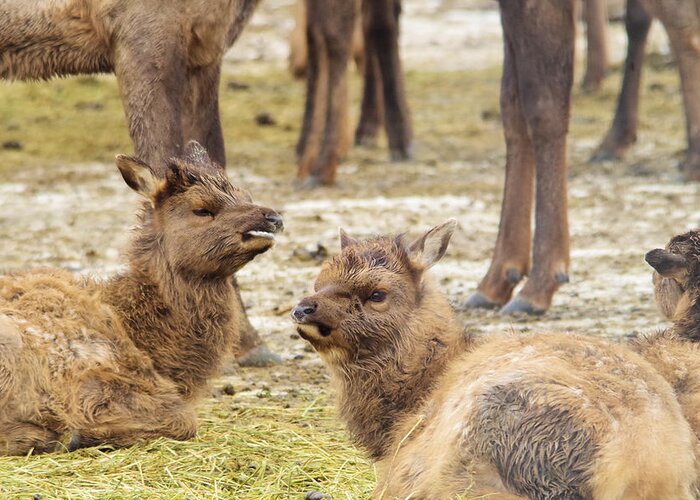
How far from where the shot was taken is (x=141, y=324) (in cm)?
589

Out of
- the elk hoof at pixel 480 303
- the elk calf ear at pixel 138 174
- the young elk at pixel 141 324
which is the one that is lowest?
the elk hoof at pixel 480 303

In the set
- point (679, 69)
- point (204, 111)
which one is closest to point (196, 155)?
point (204, 111)

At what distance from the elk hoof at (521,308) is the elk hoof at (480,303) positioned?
24 cm

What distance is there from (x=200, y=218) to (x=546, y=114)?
2798 mm

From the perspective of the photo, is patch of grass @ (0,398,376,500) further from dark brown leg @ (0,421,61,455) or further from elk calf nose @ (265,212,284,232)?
elk calf nose @ (265,212,284,232)

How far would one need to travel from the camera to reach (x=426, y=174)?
42.0ft

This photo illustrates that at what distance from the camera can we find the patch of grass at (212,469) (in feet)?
16.5

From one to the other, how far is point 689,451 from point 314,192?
25.2ft

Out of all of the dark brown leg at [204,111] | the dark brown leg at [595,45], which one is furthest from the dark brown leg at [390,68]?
the dark brown leg at [204,111]

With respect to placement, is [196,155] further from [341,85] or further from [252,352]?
[341,85]

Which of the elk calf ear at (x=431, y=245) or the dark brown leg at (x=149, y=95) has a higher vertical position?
the dark brown leg at (x=149, y=95)

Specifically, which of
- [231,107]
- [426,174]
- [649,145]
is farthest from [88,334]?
[231,107]

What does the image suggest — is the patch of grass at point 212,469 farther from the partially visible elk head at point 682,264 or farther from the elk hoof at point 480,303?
the elk hoof at point 480,303

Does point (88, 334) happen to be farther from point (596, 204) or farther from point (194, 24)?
point (596, 204)
